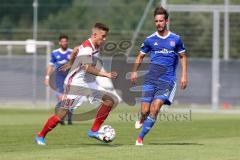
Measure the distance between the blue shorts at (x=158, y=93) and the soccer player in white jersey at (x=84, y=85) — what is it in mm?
645

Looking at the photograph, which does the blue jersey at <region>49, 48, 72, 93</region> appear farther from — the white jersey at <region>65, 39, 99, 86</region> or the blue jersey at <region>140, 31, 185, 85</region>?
the blue jersey at <region>140, 31, 185, 85</region>

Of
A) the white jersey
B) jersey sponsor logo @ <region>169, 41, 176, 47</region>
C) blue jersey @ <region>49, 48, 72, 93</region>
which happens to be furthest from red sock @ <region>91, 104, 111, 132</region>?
blue jersey @ <region>49, 48, 72, 93</region>

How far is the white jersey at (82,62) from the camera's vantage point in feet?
47.6

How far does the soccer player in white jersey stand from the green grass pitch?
1.31 ft

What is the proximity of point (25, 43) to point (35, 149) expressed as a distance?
78.1 ft

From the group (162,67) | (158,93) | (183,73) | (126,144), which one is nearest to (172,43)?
(162,67)

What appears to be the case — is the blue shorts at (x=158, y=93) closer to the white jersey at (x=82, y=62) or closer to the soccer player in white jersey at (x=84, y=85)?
the soccer player in white jersey at (x=84, y=85)

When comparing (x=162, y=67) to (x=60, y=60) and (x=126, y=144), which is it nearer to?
(x=126, y=144)

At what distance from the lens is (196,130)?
19.5 metres

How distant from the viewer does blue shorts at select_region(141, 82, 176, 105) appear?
14.6 meters

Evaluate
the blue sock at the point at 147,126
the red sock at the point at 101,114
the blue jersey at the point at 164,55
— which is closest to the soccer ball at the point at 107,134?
the red sock at the point at 101,114

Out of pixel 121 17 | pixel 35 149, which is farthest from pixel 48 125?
pixel 121 17

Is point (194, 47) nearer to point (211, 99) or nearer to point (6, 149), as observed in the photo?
point (211, 99)

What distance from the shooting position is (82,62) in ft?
47.9
